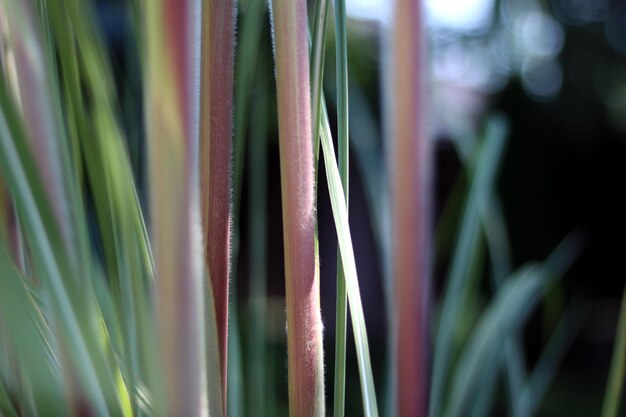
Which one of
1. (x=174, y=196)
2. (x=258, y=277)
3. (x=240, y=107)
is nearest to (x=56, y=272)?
(x=174, y=196)

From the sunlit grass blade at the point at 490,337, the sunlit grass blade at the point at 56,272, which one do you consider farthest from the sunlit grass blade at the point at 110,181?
the sunlit grass blade at the point at 490,337

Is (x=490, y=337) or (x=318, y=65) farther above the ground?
(x=318, y=65)

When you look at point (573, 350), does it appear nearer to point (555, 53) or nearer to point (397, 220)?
point (555, 53)

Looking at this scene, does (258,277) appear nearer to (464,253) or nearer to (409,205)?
(464,253)

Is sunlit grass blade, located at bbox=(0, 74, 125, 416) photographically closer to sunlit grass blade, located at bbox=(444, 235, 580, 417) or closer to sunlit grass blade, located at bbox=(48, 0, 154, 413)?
sunlit grass blade, located at bbox=(48, 0, 154, 413)

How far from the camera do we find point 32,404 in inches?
8.9

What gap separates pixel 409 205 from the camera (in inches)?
7.2

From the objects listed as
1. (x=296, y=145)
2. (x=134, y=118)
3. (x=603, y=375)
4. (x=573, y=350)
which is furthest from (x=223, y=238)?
(x=573, y=350)

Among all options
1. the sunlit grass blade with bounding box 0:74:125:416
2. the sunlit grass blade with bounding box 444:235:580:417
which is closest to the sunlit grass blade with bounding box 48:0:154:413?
the sunlit grass blade with bounding box 0:74:125:416

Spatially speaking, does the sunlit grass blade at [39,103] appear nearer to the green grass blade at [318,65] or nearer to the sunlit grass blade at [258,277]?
the green grass blade at [318,65]

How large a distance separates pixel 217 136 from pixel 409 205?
7 cm

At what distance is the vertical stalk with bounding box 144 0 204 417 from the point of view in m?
0.14

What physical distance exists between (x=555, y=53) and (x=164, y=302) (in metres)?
2.73

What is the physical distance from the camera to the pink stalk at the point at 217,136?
0.22m
